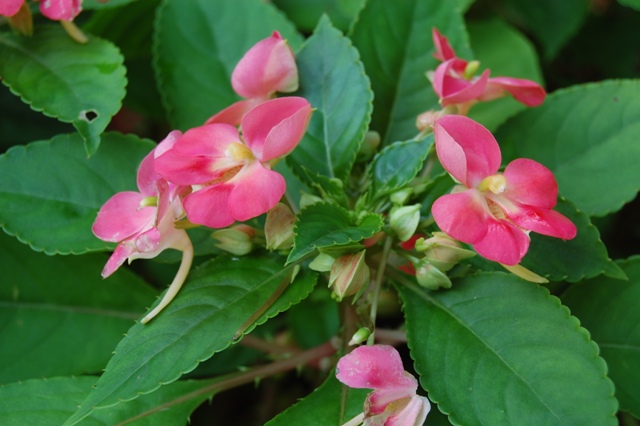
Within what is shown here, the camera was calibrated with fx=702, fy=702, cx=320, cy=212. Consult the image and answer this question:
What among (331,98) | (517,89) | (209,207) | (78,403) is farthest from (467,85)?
(78,403)

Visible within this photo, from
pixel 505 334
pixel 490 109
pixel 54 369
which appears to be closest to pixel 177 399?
pixel 54 369

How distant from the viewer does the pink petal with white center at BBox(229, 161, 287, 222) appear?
736 millimetres

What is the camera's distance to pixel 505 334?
0.80 meters

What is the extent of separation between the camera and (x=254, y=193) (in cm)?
75

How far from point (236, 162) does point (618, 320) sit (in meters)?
0.59

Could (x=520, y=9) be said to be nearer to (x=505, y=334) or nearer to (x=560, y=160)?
(x=560, y=160)

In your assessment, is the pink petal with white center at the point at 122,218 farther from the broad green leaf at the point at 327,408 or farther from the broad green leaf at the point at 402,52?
the broad green leaf at the point at 402,52

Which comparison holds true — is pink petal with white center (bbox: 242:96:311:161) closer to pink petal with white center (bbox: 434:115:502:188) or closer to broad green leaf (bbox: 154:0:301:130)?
pink petal with white center (bbox: 434:115:502:188)

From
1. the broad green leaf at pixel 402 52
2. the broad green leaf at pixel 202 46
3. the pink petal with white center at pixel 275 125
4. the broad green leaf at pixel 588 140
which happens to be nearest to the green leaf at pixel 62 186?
the broad green leaf at pixel 202 46

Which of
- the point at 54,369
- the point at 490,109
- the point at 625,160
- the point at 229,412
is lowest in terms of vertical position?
the point at 229,412

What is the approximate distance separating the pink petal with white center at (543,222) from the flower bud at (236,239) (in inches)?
12.4

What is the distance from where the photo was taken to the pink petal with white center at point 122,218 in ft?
2.70

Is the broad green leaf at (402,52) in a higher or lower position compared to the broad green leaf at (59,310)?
higher

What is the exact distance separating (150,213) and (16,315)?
416mm
